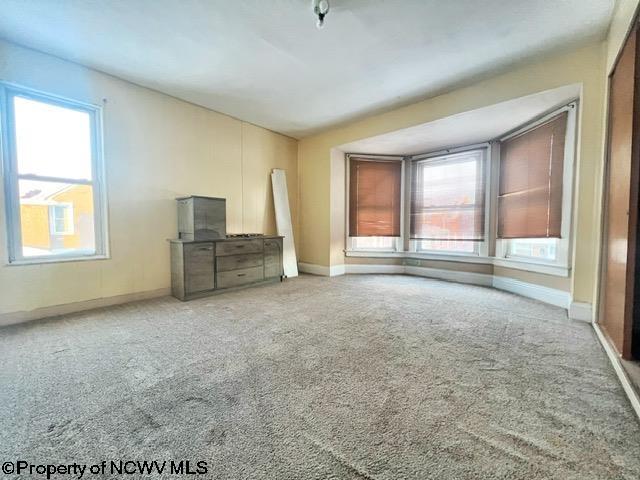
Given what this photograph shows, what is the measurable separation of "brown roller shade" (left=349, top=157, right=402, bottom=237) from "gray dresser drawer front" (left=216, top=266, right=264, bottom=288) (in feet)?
7.70

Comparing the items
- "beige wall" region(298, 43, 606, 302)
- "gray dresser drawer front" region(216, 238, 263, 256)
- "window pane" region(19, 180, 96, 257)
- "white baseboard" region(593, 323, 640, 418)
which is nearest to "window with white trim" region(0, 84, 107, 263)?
"window pane" region(19, 180, 96, 257)

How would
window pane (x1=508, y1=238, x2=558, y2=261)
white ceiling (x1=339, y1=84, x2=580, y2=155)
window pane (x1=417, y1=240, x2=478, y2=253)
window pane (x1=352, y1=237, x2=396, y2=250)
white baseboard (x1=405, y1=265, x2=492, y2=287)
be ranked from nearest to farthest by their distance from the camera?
white ceiling (x1=339, y1=84, x2=580, y2=155), window pane (x1=508, y1=238, x2=558, y2=261), white baseboard (x1=405, y1=265, x2=492, y2=287), window pane (x1=417, y1=240, x2=478, y2=253), window pane (x1=352, y1=237, x2=396, y2=250)

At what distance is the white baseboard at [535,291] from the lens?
308cm

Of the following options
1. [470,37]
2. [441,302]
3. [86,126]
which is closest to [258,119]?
[86,126]

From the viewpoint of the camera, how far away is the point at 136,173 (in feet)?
11.0

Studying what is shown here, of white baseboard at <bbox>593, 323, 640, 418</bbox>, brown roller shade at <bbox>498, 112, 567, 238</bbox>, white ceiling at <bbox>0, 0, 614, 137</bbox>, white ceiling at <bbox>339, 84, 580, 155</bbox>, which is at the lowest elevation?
white baseboard at <bbox>593, 323, 640, 418</bbox>

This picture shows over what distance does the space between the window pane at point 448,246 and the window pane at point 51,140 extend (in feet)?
16.9

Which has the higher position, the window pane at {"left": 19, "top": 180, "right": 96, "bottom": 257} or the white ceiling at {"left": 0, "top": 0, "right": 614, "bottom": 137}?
the white ceiling at {"left": 0, "top": 0, "right": 614, "bottom": 137}

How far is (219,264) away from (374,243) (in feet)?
10.00

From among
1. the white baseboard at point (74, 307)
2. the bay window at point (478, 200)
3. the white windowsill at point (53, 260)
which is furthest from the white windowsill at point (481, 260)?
the white windowsill at point (53, 260)

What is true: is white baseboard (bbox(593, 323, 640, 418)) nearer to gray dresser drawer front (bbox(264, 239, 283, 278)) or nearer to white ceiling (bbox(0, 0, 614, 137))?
white ceiling (bbox(0, 0, 614, 137))

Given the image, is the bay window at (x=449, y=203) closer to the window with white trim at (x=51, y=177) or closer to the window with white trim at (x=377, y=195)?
Answer: the window with white trim at (x=377, y=195)

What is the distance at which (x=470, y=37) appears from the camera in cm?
242

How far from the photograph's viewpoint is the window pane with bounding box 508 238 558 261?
3.35 metres
